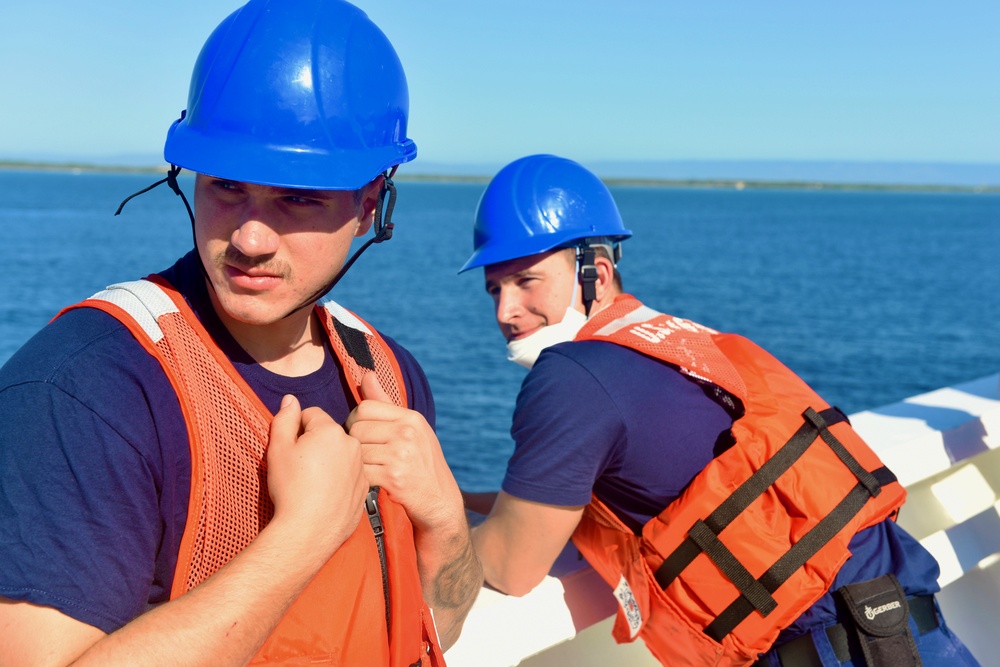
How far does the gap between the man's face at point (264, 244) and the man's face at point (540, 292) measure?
1695 mm

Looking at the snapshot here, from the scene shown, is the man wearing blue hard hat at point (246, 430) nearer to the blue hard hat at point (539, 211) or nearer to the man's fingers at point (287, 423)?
the man's fingers at point (287, 423)

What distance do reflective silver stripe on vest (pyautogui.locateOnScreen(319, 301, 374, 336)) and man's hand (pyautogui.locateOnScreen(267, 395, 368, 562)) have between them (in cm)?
51

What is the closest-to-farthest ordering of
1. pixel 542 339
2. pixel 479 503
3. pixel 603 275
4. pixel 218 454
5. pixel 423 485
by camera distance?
pixel 218 454
pixel 423 485
pixel 542 339
pixel 479 503
pixel 603 275

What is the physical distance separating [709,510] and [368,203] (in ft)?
4.14

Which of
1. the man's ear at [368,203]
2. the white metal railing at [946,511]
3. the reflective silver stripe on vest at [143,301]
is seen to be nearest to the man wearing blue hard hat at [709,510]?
the white metal railing at [946,511]

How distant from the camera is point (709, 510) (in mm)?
2707

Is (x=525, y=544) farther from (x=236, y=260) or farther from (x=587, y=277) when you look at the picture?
(x=236, y=260)

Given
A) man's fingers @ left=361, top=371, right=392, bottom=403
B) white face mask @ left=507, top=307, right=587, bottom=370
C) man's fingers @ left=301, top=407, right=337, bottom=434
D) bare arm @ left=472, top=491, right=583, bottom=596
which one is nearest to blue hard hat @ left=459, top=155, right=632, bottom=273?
white face mask @ left=507, top=307, right=587, bottom=370

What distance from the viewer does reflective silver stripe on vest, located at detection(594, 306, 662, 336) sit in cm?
304

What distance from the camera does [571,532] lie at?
2959 millimetres

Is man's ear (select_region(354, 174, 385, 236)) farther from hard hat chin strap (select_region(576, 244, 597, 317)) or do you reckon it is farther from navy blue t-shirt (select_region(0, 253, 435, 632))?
hard hat chin strap (select_region(576, 244, 597, 317))

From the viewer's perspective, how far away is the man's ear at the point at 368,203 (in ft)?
7.38

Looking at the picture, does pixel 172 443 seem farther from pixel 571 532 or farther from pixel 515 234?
pixel 515 234

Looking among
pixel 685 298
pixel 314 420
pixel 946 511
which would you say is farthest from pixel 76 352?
pixel 685 298
